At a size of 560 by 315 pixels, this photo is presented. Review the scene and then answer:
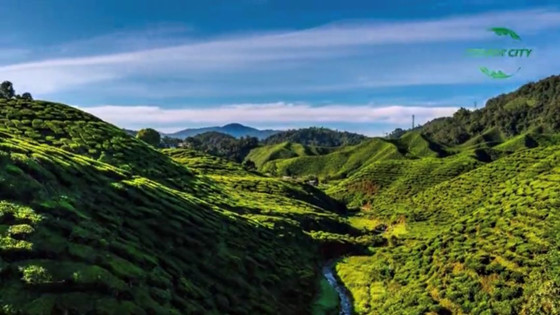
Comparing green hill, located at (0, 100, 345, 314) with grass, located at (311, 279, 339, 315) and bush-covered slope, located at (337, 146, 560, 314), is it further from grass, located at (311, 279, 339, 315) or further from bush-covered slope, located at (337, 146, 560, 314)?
bush-covered slope, located at (337, 146, 560, 314)

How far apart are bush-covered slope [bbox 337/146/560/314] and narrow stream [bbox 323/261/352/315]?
1.14 m

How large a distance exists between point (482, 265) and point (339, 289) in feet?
61.6

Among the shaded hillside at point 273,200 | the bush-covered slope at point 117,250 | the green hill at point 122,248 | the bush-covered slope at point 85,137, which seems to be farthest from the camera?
the shaded hillside at point 273,200

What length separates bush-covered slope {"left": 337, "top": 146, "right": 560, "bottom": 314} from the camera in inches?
1730

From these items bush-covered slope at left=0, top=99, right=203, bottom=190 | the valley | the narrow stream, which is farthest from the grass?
bush-covered slope at left=0, top=99, right=203, bottom=190

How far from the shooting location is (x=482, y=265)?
5069 cm

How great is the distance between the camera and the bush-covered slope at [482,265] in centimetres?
4394

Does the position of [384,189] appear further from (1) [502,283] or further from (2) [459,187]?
(1) [502,283]

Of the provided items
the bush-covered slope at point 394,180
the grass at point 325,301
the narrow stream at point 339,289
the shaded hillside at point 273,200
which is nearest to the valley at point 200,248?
the grass at point 325,301

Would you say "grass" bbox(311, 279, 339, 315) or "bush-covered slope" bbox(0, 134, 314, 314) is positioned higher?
"bush-covered slope" bbox(0, 134, 314, 314)

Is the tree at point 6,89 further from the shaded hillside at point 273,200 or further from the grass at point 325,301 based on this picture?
the grass at point 325,301

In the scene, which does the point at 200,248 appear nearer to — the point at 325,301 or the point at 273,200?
the point at 325,301

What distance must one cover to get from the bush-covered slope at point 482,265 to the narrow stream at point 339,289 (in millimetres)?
1138

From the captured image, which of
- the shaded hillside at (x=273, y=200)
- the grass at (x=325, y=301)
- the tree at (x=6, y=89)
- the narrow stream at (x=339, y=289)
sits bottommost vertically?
the narrow stream at (x=339, y=289)
